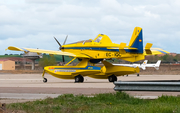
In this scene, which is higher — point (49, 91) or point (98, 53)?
point (98, 53)

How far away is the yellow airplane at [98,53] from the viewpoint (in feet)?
92.0

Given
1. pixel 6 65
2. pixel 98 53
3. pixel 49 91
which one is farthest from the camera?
pixel 6 65

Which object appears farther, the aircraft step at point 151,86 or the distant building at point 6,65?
the distant building at point 6,65

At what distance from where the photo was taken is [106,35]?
98.1 feet

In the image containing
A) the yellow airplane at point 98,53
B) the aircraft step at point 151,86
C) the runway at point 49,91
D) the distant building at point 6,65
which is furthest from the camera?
the distant building at point 6,65

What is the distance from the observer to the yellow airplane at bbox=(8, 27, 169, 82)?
2805 cm

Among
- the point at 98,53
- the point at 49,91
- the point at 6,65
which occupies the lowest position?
the point at 49,91

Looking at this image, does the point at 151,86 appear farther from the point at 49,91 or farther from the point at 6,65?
the point at 6,65

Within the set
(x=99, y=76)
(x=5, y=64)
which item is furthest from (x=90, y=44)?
(x=5, y=64)

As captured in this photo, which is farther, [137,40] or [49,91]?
[137,40]

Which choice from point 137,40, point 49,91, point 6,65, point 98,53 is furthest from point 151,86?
point 6,65

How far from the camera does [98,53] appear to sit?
29.4m

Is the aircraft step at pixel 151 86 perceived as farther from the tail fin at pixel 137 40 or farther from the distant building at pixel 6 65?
the distant building at pixel 6 65

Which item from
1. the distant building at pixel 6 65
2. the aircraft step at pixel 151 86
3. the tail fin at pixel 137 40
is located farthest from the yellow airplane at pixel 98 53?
the distant building at pixel 6 65
